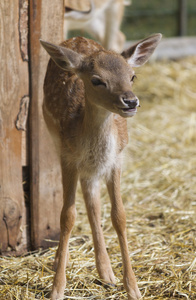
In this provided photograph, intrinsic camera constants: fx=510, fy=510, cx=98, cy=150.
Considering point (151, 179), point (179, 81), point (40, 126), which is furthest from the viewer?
point (179, 81)

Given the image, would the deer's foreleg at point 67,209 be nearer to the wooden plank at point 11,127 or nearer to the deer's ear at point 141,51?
the wooden plank at point 11,127

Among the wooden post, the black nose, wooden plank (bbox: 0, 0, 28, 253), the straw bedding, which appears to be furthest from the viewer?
the wooden post

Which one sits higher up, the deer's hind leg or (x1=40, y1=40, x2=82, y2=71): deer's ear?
(x1=40, y1=40, x2=82, y2=71): deer's ear

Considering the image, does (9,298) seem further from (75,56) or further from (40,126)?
(75,56)

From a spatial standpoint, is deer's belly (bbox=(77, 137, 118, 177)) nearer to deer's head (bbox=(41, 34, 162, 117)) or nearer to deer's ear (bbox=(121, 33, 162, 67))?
deer's head (bbox=(41, 34, 162, 117))

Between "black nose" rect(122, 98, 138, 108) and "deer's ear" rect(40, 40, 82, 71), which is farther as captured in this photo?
"deer's ear" rect(40, 40, 82, 71)

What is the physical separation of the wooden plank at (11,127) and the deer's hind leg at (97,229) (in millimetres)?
600

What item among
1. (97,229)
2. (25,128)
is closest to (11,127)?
(25,128)

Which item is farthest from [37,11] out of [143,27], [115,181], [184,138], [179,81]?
[143,27]

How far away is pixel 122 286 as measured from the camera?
373cm

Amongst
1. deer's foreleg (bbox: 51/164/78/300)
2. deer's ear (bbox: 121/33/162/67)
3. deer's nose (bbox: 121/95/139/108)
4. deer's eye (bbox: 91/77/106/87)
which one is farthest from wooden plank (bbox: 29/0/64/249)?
deer's nose (bbox: 121/95/139/108)

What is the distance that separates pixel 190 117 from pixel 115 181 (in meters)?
4.20

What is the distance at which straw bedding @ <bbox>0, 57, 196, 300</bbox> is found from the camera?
3674 millimetres

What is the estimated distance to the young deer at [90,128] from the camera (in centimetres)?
326
